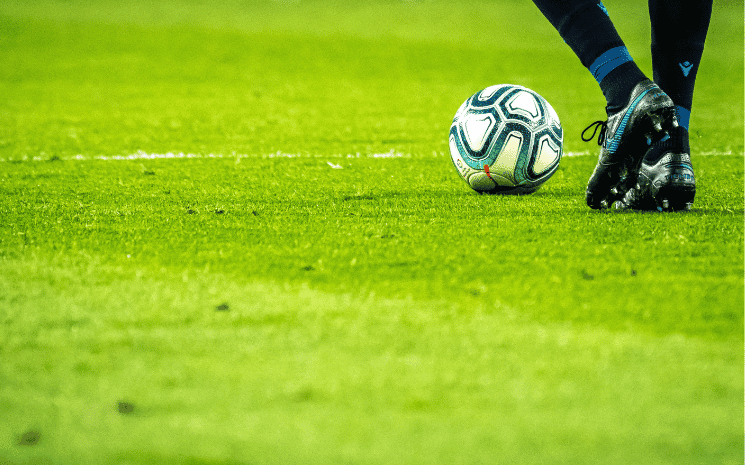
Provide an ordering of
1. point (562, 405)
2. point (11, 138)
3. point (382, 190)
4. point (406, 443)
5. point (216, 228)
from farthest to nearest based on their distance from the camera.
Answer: point (11, 138)
point (382, 190)
point (216, 228)
point (562, 405)
point (406, 443)

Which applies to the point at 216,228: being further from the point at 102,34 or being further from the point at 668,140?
the point at 102,34

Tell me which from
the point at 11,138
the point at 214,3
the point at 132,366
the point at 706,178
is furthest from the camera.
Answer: the point at 214,3

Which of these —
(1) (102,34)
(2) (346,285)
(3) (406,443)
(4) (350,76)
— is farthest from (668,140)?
(1) (102,34)

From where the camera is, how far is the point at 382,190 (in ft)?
12.6

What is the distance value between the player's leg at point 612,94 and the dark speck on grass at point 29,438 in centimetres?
225

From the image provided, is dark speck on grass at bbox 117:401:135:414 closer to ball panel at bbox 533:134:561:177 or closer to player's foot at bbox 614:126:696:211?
player's foot at bbox 614:126:696:211

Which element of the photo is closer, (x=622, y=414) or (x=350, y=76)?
(x=622, y=414)

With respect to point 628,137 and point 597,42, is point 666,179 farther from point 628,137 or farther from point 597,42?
point 597,42

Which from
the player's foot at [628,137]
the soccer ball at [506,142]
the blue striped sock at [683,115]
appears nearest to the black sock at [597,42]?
the player's foot at [628,137]

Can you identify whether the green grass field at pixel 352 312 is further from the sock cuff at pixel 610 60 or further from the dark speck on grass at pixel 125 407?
the sock cuff at pixel 610 60

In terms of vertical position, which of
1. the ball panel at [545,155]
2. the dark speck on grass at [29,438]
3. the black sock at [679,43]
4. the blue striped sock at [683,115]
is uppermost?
the black sock at [679,43]

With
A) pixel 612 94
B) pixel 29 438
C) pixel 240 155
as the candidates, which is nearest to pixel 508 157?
pixel 612 94

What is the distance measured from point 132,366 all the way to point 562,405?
88 centimetres

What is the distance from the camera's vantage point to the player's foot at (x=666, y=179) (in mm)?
3064
